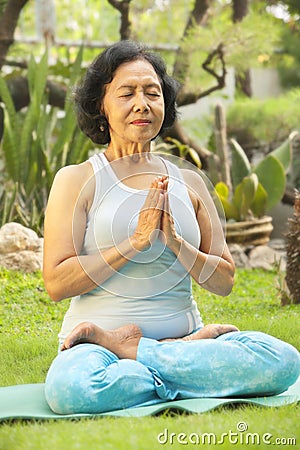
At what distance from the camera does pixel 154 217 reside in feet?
7.75

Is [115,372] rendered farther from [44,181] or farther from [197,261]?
[44,181]

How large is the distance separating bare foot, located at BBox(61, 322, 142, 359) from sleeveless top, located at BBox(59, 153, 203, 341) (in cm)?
5

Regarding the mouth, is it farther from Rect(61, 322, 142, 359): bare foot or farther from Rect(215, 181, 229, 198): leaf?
Rect(215, 181, 229, 198): leaf

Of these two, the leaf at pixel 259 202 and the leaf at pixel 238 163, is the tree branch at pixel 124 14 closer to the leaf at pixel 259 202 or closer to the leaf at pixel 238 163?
the leaf at pixel 238 163

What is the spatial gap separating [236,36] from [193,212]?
4.53 metres

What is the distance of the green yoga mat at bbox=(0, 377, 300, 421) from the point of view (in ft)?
7.42

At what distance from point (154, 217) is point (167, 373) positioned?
17.3 inches

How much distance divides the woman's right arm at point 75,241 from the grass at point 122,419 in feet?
1.35

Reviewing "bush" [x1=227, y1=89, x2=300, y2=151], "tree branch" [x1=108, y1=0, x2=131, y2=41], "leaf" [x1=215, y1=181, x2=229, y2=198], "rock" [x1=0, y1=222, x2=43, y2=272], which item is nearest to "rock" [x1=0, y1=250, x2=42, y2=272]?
"rock" [x1=0, y1=222, x2=43, y2=272]

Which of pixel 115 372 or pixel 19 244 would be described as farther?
pixel 19 244

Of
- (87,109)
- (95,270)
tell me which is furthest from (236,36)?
(95,270)

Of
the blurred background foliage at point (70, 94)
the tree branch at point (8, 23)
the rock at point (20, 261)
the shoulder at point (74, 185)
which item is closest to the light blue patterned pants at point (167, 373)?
the shoulder at point (74, 185)

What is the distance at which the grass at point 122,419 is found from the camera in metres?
2.01

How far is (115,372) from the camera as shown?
7.59ft
